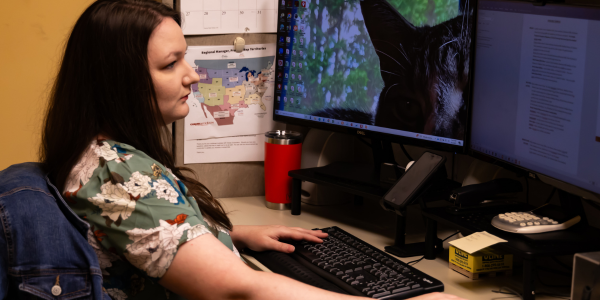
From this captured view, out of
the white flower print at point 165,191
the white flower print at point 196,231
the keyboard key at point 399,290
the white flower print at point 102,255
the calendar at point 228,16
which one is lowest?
the keyboard key at point 399,290

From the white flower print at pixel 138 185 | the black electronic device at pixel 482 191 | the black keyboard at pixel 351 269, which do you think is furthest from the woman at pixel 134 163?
the black electronic device at pixel 482 191

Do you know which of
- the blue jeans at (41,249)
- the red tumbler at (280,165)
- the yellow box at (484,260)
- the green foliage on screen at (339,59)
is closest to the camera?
the blue jeans at (41,249)

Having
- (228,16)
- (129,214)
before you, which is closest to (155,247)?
(129,214)

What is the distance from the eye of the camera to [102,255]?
2.83ft

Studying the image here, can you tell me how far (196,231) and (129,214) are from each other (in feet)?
0.34

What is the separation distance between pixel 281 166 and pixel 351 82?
0.32 meters

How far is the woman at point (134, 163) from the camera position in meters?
0.81

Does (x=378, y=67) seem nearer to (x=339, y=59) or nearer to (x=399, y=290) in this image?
(x=339, y=59)

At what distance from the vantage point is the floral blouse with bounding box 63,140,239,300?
2.67 feet

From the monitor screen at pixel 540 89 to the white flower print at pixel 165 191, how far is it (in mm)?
691

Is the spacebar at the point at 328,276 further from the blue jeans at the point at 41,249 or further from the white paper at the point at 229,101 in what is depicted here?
the white paper at the point at 229,101

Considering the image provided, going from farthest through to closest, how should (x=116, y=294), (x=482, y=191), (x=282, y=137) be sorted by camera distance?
(x=282, y=137) < (x=482, y=191) < (x=116, y=294)

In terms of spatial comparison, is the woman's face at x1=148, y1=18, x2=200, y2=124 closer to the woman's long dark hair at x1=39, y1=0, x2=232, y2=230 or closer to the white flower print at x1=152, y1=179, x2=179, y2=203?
the woman's long dark hair at x1=39, y1=0, x2=232, y2=230

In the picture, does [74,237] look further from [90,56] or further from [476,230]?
[476,230]
